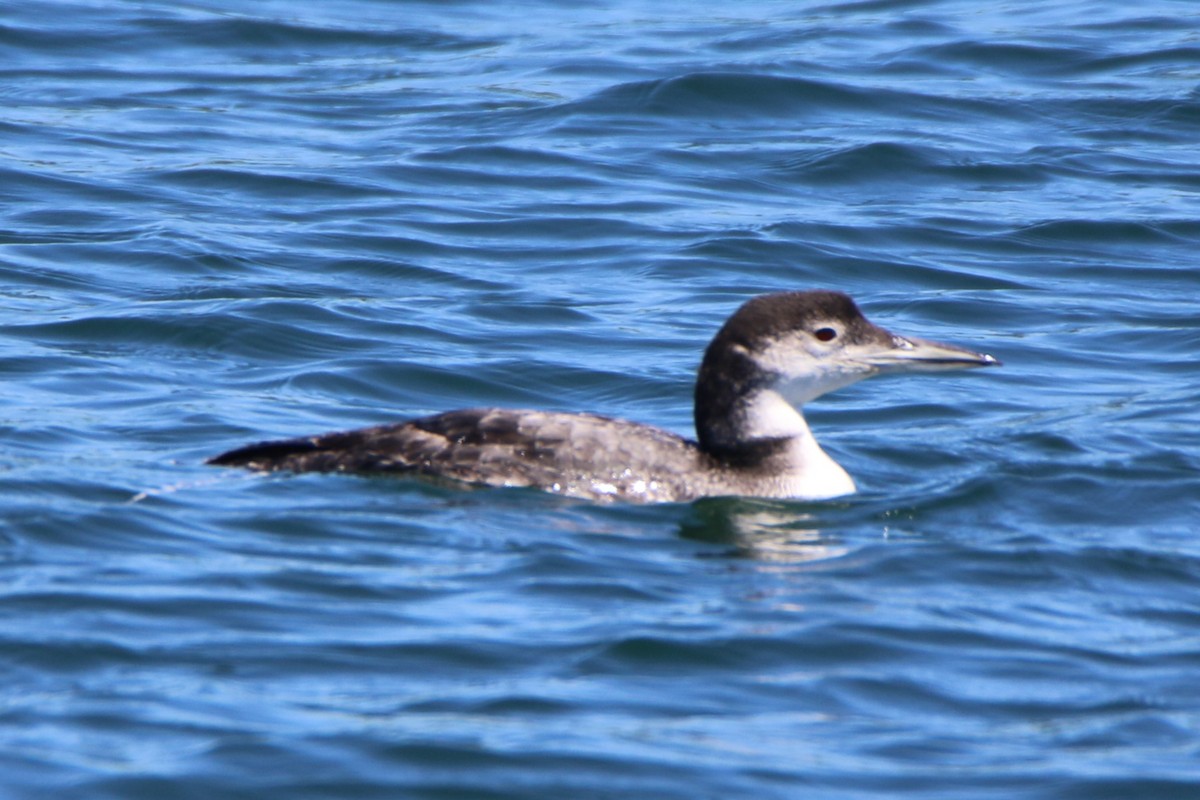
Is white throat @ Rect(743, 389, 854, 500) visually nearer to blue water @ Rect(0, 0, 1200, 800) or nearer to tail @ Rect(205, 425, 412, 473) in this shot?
blue water @ Rect(0, 0, 1200, 800)

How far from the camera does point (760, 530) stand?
753 cm

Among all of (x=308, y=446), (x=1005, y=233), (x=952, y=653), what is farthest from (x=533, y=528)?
(x=1005, y=233)

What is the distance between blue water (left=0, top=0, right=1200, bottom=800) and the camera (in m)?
5.46

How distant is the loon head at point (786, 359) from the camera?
7801 millimetres

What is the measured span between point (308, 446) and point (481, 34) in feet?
35.9

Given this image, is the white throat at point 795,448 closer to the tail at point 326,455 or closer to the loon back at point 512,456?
the loon back at point 512,456

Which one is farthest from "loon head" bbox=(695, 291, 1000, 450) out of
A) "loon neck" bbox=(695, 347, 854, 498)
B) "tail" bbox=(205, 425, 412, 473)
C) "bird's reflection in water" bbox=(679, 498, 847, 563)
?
"tail" bbox=(205, 425, 412, 473)

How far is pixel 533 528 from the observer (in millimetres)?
7223

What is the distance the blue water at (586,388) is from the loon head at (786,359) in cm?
38

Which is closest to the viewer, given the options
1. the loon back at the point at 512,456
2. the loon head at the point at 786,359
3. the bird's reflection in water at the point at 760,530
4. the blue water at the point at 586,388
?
the blue water at the point at 586,388

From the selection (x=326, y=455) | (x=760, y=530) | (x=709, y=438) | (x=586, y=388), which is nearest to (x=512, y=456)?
(x=326, y=455)

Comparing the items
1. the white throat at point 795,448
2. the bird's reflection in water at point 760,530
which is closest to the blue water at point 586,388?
the bird's reflection in water at point 760,530

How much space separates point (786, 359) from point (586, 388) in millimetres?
2246

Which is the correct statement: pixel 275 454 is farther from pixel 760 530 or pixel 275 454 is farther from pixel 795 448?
pixel 795 448
